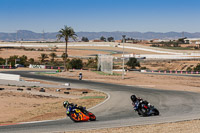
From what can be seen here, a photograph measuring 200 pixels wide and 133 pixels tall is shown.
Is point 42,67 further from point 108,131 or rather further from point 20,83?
point 108,131

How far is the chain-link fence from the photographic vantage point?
6475cm

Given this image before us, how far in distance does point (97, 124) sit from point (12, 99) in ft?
41.0

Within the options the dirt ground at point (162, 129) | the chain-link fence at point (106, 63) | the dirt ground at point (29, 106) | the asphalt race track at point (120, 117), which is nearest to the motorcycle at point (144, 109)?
the asphalt race track at point (120, 117)

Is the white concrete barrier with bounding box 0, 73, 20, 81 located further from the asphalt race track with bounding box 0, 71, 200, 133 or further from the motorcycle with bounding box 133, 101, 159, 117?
the motorcycle with bounding box 133, 101, 159, 117

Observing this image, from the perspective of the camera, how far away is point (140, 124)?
57.3 feet

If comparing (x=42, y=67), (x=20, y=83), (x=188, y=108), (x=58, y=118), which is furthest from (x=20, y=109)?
(x=42, y=67)

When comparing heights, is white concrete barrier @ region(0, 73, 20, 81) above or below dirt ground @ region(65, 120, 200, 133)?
below

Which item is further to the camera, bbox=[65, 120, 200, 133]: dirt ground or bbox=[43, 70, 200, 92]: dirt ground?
bbox=[43, 70, 200, 92]: dirt ground

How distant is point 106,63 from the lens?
2665 inches

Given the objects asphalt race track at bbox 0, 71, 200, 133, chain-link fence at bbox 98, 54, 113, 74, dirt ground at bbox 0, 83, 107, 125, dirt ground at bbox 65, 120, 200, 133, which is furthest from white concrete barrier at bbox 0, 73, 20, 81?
dirt ground at bbox 65, 120, 200, 133

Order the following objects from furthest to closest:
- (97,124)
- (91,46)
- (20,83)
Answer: (91,46) → (20,83) → (97,124)

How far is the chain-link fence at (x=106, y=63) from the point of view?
212ft

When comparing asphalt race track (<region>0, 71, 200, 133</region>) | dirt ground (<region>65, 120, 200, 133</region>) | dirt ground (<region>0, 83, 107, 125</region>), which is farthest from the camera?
dirt ground (<region>0, 83, 107, 125</region>)

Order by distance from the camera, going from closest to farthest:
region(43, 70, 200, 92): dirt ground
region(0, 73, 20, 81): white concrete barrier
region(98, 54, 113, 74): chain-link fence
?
A: region(43, 70, 200, 92): dirt ground → region(0, 73, 20, 81): white concrete barrier → region(98, 54, 113, 74): chain-link fence
